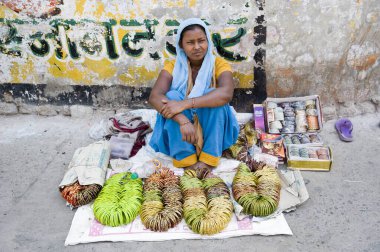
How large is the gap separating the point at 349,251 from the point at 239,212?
2.41ft

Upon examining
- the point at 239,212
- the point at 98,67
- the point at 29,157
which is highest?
the point at 98,67

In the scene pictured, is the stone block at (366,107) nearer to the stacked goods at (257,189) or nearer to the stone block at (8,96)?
the stacked goods at (257,189)

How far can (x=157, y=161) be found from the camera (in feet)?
10.8

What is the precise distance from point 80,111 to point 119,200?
178 cm

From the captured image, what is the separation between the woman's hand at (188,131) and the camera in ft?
9.87

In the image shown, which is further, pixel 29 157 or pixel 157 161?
pixel 29 157

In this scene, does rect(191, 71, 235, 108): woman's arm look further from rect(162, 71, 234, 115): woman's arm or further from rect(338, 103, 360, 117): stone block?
rect(338, 103, 360, 117): stone block

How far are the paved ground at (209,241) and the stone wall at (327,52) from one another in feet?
1.01

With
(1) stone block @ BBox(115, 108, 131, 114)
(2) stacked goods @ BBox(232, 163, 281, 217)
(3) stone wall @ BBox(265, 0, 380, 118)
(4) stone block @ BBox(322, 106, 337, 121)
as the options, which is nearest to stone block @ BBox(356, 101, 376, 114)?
(3) stone wall @ BBox(265, 0, 380, 118)

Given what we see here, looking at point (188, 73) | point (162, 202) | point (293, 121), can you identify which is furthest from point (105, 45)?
point (293, 121)

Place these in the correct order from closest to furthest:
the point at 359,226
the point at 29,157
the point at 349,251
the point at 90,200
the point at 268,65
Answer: the point at 349,251
the point at 359,226
the point at 90,200
the point at 29,157
the point at 268,65

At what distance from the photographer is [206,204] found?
277 cm

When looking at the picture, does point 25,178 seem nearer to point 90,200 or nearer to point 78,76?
point 90,200

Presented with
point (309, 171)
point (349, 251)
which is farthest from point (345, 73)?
point (349, 251)
